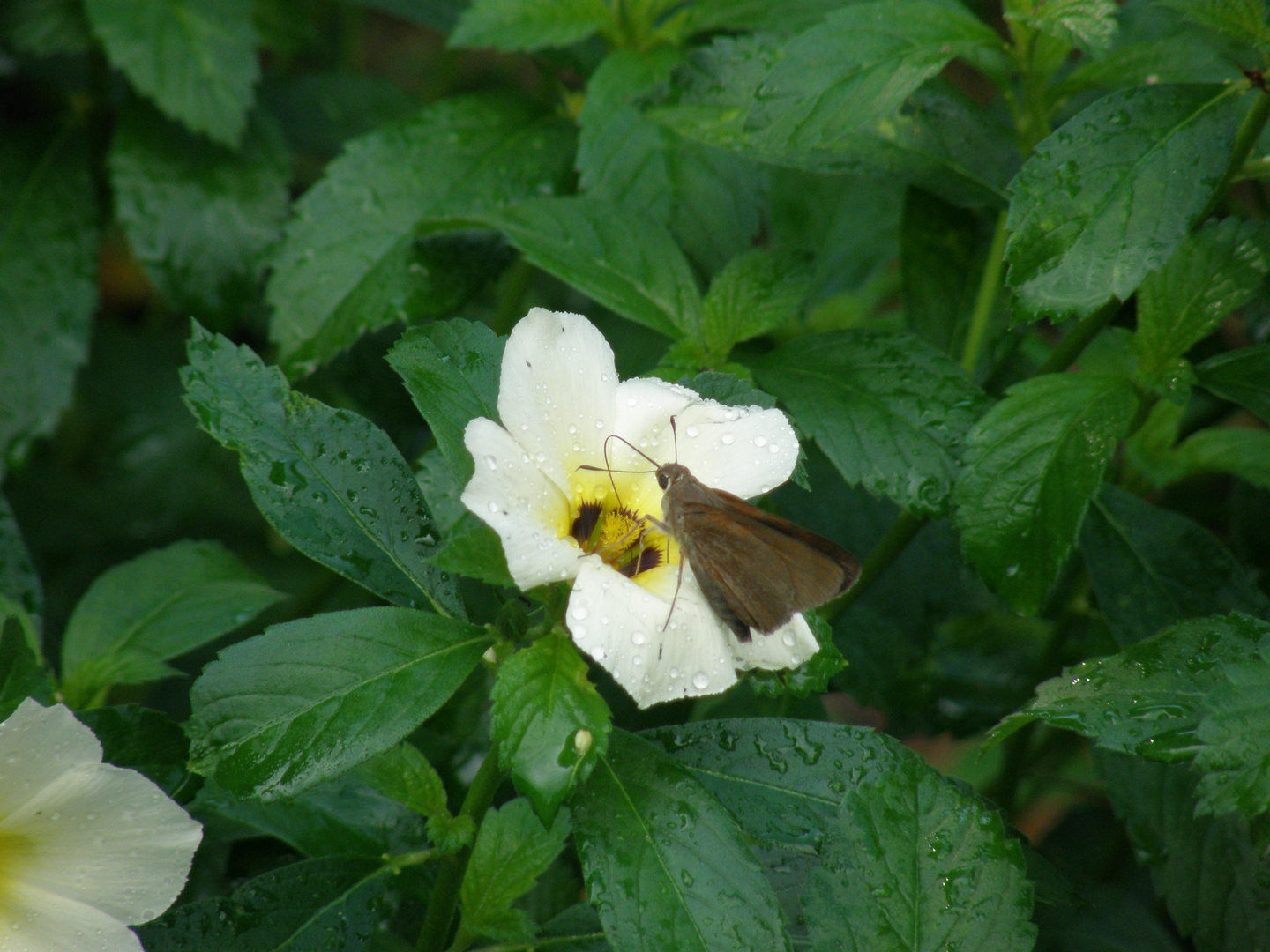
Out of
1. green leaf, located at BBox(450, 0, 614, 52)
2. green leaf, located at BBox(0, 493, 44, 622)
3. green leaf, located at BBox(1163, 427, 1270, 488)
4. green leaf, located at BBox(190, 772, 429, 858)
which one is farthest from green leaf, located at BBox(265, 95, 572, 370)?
green leaf, located at BBox(1163, 427, 1270, 488)

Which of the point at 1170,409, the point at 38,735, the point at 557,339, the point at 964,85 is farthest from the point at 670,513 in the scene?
the point at 964,85

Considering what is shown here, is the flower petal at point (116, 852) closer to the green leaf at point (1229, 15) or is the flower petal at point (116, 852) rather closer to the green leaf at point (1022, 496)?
the green leaf at point (1022, 496)

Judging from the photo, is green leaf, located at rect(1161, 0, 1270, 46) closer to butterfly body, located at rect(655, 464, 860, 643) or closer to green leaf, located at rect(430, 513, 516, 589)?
butterfly body, located at rect(655, 464, 860, 643)

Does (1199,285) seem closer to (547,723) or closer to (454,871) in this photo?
(547,723)

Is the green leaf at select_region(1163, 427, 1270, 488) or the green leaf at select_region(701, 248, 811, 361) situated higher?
the green leaf at select_region(701, 248, 811, 361)

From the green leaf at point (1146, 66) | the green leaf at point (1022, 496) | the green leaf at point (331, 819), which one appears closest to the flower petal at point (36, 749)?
the green leaf at point (331, 819)

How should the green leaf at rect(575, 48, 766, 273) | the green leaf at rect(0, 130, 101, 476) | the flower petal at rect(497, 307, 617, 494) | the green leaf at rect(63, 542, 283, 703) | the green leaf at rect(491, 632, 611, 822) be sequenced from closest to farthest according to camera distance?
the green leaf at rect(491, 632, 611, 822)
the flower petal at rect(497, 307, 617, 494)
the green leaf at rect(63, 542, 283, 703)
the green leaf at rect(575, 48, 766, 273)
the green leaf at rect(0, 130, 101, 476)

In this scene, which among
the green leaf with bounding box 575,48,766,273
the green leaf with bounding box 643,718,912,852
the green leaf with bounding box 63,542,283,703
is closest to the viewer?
the green leaf with bounding box 643,718,912,852

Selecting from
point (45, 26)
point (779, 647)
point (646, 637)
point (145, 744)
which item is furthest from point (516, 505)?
point (45, 26)
